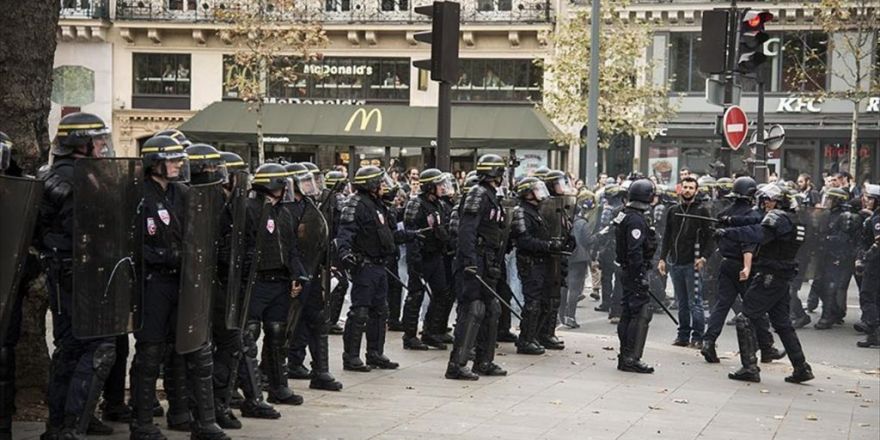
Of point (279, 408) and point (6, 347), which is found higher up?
point (6, 347)

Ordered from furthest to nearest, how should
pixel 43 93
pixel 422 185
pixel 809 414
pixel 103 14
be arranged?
1. pixel 103 14
2. pixel 422 185
3. pixel 809 414
4. pixel 43 93

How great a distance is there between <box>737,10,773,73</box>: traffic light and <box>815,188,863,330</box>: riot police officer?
7.32 ft

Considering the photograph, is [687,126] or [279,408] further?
[687,126]

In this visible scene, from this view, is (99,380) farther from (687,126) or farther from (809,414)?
(687,126)

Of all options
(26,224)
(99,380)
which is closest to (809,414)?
(99,380)

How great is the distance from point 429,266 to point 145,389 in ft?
19.6

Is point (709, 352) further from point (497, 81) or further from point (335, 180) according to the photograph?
point (497, 81)

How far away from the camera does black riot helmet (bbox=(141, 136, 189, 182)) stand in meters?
7.82

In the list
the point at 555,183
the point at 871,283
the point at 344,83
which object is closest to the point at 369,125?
the point at 344,83

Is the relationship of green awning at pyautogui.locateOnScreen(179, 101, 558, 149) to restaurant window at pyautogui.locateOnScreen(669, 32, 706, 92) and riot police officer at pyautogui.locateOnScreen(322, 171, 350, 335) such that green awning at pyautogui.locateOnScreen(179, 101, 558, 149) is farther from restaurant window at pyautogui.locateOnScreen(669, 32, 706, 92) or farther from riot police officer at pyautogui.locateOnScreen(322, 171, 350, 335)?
riot police officer at pyautogui.locateOnScreen(322, 171, 350, 335)

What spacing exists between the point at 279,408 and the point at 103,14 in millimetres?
34843

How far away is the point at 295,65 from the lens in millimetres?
40188

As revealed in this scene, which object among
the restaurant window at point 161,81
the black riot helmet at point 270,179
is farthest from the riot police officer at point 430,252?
the restaurant window at point 161,81

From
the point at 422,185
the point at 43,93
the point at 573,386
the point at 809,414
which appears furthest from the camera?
the point at 422,185
